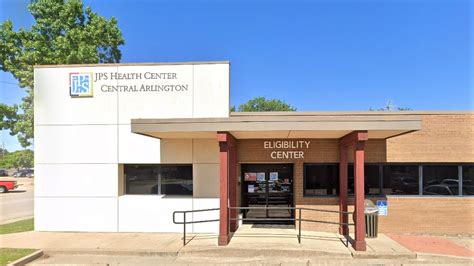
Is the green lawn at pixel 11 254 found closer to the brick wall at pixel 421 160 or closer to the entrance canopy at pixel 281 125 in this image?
the entrance canopy at pixel 281 125

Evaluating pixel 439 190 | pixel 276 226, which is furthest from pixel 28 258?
pixel 439 190

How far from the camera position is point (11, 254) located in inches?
352

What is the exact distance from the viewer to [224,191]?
971cm

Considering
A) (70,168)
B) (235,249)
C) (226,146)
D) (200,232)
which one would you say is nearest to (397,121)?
(226,146)

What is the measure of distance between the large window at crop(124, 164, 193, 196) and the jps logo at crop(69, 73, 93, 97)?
2809 millimetres

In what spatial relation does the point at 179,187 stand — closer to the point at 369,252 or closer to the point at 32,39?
the point at 369,252

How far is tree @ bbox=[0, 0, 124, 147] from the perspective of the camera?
26281 mm

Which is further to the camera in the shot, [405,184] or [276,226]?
[276,226]

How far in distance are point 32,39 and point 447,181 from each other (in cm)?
Result: 2800

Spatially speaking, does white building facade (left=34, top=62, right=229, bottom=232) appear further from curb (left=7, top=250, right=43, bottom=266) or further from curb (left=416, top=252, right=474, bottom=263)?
curb (left=416, top=252, right=474, bottom=263)

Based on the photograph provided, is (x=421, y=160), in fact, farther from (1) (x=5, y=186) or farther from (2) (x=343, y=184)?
(1) (x=5, y=186)

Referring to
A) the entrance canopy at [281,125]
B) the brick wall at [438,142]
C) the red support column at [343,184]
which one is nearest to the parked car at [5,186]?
the entrance canopy at [281,125]

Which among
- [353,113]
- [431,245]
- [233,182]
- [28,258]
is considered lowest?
[431,245]

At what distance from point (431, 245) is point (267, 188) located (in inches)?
198
